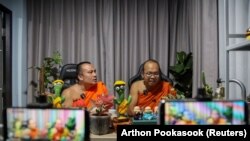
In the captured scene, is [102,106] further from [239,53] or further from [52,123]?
[239,53]

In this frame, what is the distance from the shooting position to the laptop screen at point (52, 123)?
82 centimetres

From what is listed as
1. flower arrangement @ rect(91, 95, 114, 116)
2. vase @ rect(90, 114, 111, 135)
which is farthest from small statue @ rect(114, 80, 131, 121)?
vase @ rect(90, 114, 111, 135)

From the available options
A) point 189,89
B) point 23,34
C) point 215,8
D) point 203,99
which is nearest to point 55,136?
point 203,99

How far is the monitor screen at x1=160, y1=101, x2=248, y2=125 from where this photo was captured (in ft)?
2.76

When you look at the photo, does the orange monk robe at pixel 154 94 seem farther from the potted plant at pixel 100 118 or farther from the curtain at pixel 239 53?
the potted plant at pixel 100 118

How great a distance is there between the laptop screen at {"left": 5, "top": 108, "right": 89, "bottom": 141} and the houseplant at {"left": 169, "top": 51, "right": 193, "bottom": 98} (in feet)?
9.70

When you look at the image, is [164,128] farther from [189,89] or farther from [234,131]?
[189,89]

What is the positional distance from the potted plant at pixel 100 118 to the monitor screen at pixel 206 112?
2.59ft

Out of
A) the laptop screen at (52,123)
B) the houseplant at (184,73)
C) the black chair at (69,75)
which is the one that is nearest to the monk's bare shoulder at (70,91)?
the black chair at (69,75)

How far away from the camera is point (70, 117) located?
0.82m

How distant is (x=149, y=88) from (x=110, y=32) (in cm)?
137

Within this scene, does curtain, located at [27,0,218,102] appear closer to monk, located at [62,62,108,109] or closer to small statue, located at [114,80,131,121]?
monk, located at [62,62,108,109]

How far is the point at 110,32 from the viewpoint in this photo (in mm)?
4199

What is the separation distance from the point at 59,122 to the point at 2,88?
348cm
